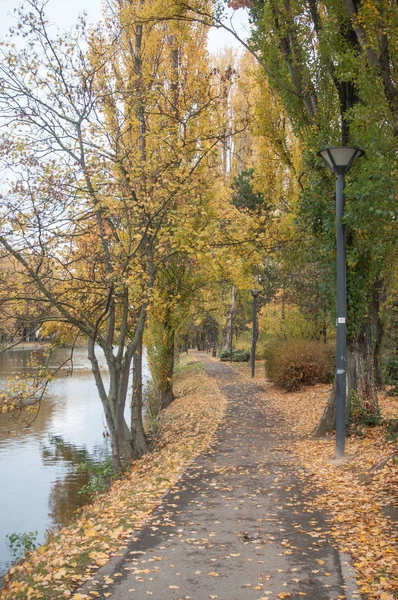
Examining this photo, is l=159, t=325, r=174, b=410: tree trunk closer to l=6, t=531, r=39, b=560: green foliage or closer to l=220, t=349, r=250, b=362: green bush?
l=6, t=531, r=39, b=560: green foliage

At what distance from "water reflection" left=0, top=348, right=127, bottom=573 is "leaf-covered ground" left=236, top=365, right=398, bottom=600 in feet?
15.8

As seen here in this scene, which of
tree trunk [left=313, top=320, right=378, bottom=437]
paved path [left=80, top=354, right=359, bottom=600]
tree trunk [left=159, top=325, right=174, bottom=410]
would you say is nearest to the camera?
paved path [left=80, top=354, right=359, bottom=600]

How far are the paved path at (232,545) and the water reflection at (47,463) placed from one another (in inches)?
149

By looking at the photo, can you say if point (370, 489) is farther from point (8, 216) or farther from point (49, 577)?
point (8, 216)

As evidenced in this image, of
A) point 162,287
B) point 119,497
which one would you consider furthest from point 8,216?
point 162,287

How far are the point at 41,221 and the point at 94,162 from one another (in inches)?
59.7

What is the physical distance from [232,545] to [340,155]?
5.72 meters

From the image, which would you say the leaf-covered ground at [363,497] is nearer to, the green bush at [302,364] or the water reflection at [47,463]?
the water reflection at [47,463]

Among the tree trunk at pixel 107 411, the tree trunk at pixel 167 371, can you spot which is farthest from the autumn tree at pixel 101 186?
the tree trunk at pixel 167 371

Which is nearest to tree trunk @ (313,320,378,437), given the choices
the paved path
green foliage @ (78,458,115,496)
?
the paved path

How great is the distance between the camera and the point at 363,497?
265 inches

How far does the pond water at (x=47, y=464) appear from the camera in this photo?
35.7ft

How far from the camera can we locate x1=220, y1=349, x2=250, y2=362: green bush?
126ft

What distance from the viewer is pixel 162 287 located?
55.5 feet
